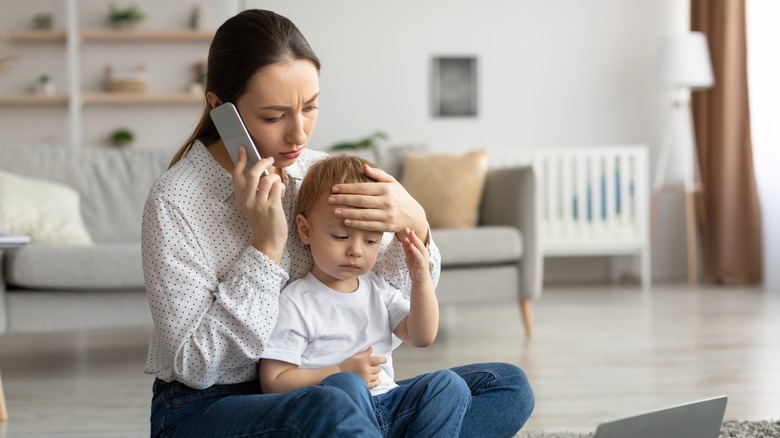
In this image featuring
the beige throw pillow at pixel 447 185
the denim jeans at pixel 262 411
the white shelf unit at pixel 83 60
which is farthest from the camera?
the white shelf unit at pixel 83 60

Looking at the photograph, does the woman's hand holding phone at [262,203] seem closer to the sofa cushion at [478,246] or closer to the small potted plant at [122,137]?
the sofa cushion at [478,246]

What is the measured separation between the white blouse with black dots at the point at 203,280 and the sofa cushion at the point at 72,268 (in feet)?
5.14

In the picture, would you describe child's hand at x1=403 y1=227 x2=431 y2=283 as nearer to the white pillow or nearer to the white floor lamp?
the white pillow

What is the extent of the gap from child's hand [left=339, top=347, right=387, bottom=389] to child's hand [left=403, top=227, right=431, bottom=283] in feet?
0.43

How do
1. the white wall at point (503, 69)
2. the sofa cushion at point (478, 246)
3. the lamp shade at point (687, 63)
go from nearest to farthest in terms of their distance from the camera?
the sofa cushion at point (478, 246) < the lamp shade at point (687, 63) < the white wall at point (503, 69)

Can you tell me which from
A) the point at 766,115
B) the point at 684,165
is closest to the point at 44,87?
the point at 684,165

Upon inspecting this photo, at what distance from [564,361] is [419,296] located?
5.92 ft

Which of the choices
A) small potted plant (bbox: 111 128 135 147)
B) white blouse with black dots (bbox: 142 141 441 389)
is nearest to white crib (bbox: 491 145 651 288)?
small potted plant (bbox: 111 128 135 147)

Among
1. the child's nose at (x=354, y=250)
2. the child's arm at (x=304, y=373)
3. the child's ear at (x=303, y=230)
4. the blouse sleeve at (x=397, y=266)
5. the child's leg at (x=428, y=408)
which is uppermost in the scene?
the child's ear at (x=303, y=230)

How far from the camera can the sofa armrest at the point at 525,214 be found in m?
3.45

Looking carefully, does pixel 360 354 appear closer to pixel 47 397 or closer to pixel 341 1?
pixel 47 397

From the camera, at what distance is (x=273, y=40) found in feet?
4.23

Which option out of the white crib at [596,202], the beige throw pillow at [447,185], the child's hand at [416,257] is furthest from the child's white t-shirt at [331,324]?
the white crib at [596,202]

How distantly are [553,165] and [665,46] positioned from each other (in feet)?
3.08
